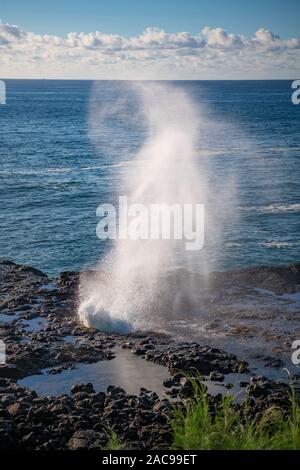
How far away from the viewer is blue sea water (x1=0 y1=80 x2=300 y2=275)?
43.9 meters

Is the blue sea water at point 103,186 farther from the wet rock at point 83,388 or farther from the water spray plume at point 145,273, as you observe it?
the wet rock at point 83,388

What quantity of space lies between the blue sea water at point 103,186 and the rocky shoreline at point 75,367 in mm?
8492

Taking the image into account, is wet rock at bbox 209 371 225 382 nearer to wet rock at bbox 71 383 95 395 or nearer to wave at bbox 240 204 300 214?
wet rock at bbox 71 383 95 395

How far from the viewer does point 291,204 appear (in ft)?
187

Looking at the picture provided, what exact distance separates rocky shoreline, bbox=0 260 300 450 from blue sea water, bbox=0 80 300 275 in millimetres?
8492

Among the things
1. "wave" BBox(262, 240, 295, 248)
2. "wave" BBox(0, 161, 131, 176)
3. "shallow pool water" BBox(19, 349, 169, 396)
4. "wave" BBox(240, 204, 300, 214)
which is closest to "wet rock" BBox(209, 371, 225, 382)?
"shallow pool water" BBox(19, 349, 169, 396)

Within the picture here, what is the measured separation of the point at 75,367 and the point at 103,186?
4445 centimetres

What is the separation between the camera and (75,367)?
972 inches

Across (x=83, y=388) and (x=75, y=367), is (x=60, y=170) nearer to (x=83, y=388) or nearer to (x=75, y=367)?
(x=75, y=367)

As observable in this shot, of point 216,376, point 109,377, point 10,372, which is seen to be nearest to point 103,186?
point 10,372

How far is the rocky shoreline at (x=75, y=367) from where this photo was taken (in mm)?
18859

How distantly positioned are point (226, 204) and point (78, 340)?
3341cm
